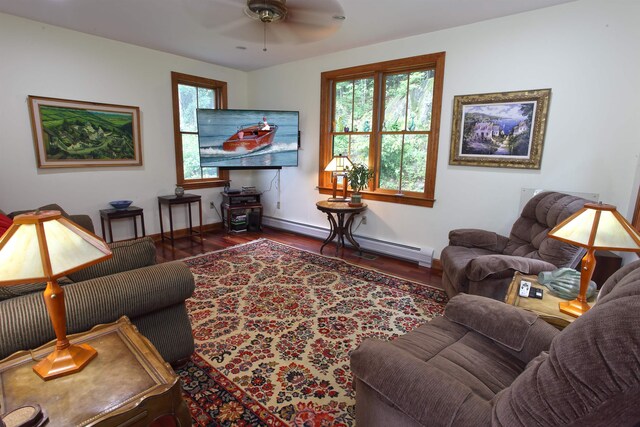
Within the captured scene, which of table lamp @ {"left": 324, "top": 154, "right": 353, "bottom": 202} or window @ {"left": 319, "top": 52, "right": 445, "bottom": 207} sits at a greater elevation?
window @ {"left": 319, "top": 52, "right": 445, "bottom": 207}

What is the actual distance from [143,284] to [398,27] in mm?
3409

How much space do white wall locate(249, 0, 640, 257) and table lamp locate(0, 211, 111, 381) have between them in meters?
3.37

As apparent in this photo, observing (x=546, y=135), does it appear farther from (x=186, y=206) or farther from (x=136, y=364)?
(x=186, y=206)

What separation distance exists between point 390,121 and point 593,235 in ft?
9.45

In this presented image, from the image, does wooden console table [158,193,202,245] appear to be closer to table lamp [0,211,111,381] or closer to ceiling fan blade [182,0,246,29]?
ceiling fan blade [182,0,246,29]

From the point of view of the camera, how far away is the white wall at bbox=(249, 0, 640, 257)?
8.77 ft

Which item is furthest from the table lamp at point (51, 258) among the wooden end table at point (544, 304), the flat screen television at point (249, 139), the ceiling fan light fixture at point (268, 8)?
the flat screen television at point (249, 139)

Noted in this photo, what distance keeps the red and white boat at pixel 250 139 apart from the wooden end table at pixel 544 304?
12.6 feet

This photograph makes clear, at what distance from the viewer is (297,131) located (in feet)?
15.9

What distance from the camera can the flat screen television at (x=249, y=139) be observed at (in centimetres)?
468

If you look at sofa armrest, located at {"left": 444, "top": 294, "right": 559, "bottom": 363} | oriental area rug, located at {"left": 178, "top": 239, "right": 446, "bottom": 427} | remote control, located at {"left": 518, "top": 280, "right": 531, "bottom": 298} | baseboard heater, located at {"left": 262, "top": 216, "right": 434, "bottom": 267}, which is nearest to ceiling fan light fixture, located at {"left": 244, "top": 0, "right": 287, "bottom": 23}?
oriental area rug, located at {"left": 178, "top": 239, "right": 446, "bottom": 427}

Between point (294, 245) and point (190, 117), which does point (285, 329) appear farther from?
point (190, 117)

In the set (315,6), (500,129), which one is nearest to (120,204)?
(315,6)

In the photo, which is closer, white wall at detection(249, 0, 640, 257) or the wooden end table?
the wooden end table
